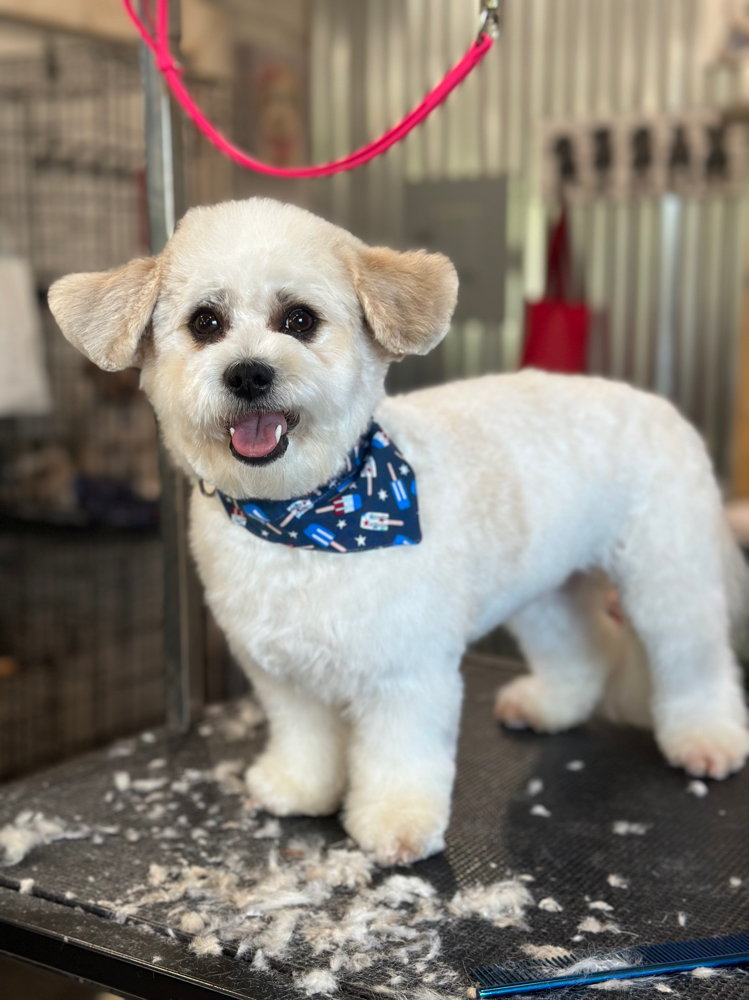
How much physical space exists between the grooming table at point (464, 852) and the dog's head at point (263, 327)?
519 millimetres

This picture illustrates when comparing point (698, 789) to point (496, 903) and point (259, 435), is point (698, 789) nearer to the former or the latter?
point (496, 903)

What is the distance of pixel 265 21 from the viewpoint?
15.5 ft

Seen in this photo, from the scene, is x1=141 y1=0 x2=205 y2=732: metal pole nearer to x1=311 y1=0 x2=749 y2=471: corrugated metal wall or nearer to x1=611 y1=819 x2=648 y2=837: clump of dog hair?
x1=611 y1=819 x2=648 y2=837: clump of dog hair

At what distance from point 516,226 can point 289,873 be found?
279 centimetres

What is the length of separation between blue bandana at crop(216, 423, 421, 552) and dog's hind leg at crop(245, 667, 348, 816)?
0.30 m

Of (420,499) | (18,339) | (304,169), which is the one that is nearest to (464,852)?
(420,499)

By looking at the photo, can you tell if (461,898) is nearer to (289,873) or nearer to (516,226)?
(289,873)

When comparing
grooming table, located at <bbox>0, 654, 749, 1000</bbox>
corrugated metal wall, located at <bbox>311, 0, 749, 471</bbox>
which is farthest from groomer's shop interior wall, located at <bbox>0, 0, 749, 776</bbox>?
grooming table, located at <bbox>0, 654, 749, 1000</bbox>

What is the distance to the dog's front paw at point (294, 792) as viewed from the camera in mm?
1471

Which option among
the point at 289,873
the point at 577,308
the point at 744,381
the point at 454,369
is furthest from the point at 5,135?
the point at 289,873

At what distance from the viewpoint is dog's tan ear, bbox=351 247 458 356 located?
3.92 ft

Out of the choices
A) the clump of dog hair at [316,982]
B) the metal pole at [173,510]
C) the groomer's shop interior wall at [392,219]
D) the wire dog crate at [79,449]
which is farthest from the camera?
the wire dog crate at [79,449]

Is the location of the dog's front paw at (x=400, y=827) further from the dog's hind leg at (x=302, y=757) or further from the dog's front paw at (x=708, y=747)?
the dog's front paw at (x=708, y=747)

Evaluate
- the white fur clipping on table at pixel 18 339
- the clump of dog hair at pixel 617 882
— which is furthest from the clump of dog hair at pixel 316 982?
the white fur clipping on table at pixel 18 339
